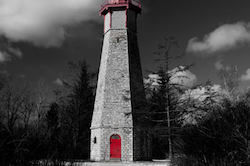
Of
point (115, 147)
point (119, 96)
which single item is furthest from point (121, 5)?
point (115, 147)

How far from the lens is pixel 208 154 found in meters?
7.32

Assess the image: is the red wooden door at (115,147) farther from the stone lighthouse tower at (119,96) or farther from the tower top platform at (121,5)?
the tower top platform at (121,5)

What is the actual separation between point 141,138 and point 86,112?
9.25 metres

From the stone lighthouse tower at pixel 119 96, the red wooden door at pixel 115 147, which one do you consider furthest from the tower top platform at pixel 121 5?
the red wooden door at pixel 115 147

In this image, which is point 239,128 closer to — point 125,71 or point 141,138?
point 141,138

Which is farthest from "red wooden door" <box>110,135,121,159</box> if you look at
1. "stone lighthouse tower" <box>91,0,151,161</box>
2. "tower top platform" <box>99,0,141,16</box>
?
"tower top platform" <box>99,0,141,16</box>

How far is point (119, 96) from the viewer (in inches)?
672

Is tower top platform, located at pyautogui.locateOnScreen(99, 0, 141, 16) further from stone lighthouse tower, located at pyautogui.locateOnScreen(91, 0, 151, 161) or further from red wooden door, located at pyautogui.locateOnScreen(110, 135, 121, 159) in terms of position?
red wooden door, located at pyautogui.locateOnScreen(110, 135, 121, 159)

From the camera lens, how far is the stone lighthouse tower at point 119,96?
16.2 m

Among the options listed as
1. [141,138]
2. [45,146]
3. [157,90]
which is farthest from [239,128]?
[141,138]

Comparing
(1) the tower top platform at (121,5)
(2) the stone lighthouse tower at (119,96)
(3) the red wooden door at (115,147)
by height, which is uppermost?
(1) the tower top platform at (121,5)

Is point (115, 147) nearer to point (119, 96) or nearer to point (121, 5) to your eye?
point (119, 96)

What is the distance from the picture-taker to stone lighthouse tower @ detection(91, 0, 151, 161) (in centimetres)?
1622

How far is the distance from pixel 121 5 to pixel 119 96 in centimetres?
811
